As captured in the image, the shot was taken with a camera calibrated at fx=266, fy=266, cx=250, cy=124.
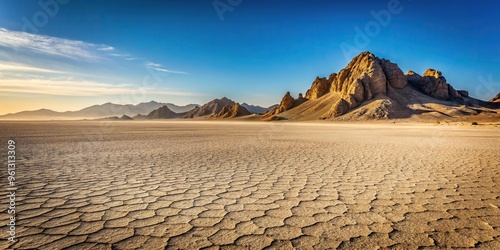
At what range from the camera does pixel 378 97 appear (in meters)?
76.6

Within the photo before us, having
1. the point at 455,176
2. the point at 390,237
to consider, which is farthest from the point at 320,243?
the point at 455,176

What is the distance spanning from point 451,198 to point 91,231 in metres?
5.10

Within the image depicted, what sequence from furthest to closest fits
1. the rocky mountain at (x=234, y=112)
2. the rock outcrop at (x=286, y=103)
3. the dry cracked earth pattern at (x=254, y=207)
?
the rocky mountain at (x=234, y=112), the rock outcrop at (x=286, y=103), the dry cracked earth pattern at (x=254, y=207)

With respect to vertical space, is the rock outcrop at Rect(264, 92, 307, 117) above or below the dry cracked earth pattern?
above

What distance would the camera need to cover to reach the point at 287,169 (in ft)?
22.0

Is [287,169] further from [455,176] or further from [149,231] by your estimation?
[149,231]

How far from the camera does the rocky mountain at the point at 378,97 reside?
70000 mm

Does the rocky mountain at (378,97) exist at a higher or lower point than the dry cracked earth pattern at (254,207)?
higher

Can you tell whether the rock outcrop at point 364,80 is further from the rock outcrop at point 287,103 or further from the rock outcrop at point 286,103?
the rock outcrop at point 286,103

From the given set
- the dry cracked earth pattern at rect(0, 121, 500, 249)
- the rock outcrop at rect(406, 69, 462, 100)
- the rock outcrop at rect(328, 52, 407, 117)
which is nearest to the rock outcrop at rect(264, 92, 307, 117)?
the rock outcrop at rect(328, 52, 407, 117)

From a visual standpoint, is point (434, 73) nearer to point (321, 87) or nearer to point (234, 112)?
point (321, 87)

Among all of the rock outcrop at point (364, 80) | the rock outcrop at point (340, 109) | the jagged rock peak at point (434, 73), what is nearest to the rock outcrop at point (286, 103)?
the rock outcrop at point (364, 80)

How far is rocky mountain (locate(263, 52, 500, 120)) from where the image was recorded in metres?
70.0

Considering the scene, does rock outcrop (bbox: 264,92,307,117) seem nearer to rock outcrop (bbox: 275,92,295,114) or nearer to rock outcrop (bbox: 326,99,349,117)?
rock outcrop (bbox: 275,92,295,114)
